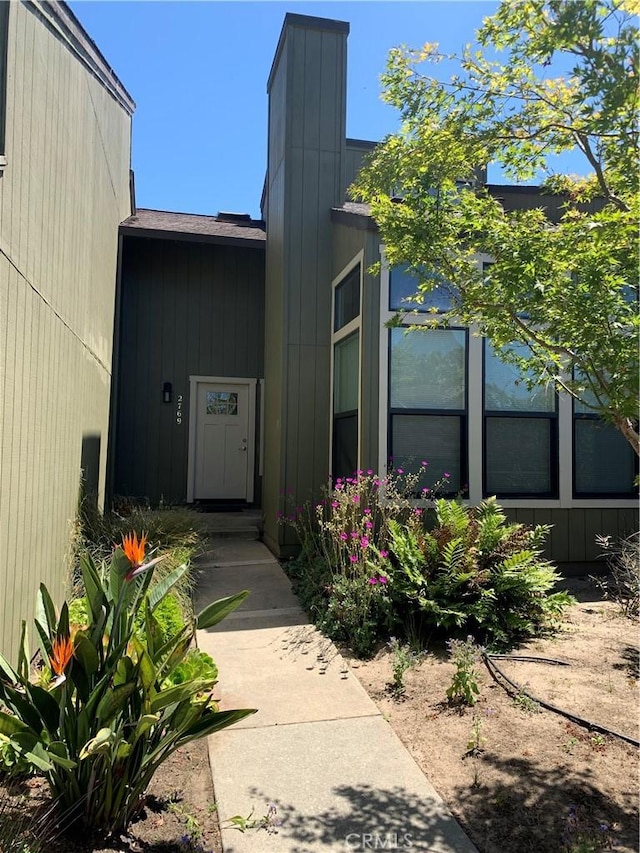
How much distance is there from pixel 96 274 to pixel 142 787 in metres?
5.16

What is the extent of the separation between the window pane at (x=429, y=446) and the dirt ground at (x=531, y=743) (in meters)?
1.89

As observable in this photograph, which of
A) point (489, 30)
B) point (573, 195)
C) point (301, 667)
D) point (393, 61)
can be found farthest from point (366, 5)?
point (301, 667)

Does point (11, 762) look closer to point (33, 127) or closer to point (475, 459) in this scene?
point (33, 127)

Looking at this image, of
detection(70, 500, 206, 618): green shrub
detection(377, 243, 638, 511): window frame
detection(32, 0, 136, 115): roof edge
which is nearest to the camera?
detection(32, 0, 136, 115): roof edge

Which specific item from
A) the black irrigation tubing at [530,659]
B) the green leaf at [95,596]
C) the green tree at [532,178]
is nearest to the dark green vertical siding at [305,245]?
the black irrigation tubing at [530,659]

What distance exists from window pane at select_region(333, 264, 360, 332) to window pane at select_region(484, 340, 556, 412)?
57.3 inches

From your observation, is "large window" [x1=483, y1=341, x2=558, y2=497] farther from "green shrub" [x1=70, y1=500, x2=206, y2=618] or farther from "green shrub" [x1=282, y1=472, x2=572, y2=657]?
"green shrub" [x1=70, y1=500, x2=206, y2=618]

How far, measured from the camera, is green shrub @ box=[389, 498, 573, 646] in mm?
4180

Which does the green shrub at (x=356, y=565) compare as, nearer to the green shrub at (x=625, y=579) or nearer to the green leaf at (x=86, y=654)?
the green shrub at (x=625, y=579)

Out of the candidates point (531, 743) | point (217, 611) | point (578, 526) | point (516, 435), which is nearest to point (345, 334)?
point (516, 435)

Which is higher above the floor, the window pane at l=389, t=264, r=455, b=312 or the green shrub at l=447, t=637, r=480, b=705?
the window pane at l=389, t=264, r=455, b=312

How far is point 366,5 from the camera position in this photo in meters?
3.51

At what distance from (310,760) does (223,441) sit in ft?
22.4

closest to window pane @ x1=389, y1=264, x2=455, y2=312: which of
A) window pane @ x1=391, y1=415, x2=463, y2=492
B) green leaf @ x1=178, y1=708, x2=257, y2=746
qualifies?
window pane @ x1=391, y1=415, x2=463, y2=492
